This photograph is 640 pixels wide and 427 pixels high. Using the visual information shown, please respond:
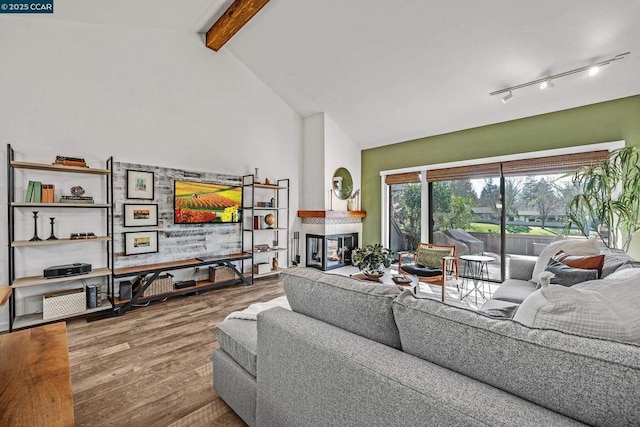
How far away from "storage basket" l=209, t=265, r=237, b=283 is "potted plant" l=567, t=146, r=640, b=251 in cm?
460

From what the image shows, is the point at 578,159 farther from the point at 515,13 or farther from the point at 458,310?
the point at 458,310

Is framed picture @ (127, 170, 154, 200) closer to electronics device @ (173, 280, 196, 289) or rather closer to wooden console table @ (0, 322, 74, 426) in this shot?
electronics device @ (173, 280, 196, 289)

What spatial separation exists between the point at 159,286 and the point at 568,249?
454 cm

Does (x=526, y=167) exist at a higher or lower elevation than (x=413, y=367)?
higher

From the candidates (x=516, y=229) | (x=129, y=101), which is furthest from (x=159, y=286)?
(x=516, y=229)

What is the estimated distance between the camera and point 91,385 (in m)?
2.02

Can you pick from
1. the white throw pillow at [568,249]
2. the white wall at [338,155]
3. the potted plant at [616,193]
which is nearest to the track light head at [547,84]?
the potted plant at [616,193]

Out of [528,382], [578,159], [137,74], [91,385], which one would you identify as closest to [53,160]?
[137,74]

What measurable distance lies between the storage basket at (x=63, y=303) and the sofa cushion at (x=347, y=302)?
294cm

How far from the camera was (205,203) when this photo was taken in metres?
4.41

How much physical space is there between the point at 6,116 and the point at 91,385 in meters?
2.89

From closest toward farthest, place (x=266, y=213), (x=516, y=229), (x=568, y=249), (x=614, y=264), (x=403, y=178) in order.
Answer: (x=614, y=264)
(x=568, y=249)
(x=516, y=229)
(x=266, y=213)
(x=403, y=178)

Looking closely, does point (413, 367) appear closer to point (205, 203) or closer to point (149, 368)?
point (149, 368)

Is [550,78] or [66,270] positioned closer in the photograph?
[66,270]
